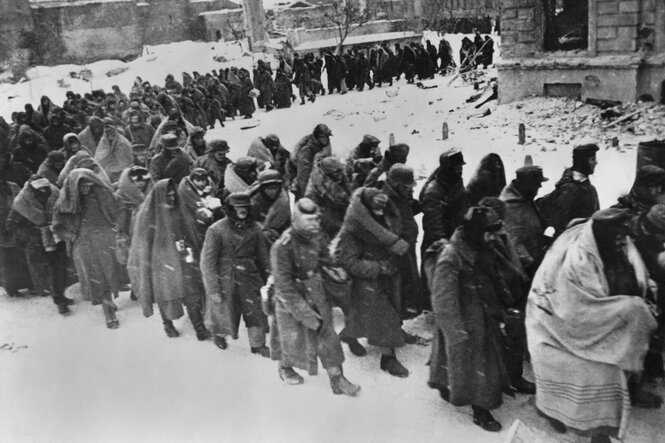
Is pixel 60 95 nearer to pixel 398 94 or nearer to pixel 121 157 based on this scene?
pixel 398 94

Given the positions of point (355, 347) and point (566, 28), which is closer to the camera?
point (355, 347)

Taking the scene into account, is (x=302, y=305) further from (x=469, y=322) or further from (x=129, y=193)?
(x=129, y=193)

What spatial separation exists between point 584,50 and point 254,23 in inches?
873

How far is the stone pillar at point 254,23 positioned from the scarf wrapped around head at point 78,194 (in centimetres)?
2695

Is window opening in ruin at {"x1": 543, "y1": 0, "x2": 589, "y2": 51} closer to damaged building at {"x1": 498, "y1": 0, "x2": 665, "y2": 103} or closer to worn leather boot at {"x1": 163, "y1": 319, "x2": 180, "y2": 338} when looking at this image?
damaged building at {"x1": 498, "y1": 0, "x2": 665, "y2": 103}

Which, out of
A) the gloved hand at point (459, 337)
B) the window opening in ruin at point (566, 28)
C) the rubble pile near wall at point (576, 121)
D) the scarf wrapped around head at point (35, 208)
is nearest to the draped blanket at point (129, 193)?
the scarf wrapped around head at point (35, 208)

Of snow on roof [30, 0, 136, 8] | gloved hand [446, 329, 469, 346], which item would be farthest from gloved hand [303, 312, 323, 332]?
snow on roof [30, 0, 136, 8]

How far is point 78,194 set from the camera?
6660 millimetres

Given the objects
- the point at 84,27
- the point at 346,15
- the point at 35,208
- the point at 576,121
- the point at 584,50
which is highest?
the point at 84,27

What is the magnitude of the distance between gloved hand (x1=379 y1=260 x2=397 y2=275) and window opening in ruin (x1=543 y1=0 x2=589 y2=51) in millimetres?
11271

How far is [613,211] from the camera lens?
3590 millimetres

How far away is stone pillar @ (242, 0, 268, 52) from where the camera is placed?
32.6m

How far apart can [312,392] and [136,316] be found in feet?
9.48

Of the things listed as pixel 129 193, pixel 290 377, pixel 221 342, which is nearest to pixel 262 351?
pixel 221 342
